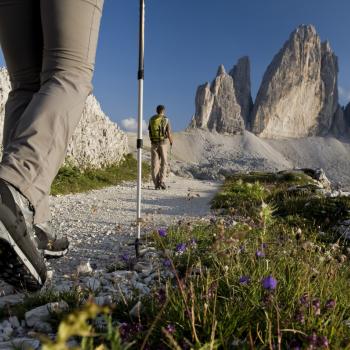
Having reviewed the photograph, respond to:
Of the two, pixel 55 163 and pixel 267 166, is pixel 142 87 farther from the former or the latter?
pixel 267 166

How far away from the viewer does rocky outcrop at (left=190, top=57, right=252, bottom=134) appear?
17050 centimetres

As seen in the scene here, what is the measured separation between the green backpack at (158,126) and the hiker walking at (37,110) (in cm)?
1266

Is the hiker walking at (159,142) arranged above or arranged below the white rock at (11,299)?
above

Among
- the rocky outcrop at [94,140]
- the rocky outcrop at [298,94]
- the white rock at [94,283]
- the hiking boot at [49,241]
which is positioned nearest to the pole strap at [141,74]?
the hiking boot at [49,241]

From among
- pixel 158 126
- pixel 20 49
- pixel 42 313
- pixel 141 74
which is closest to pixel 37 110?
pixel 20 49

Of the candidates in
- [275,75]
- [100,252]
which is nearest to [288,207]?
[100,252]

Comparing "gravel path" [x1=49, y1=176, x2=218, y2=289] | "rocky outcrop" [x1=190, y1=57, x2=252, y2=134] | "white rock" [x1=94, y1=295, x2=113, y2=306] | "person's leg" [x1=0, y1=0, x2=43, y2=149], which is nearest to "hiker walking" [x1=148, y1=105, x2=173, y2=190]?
"gravel path" [x1=49, y1=176, x2=218, y2=289]

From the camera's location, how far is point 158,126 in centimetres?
1532

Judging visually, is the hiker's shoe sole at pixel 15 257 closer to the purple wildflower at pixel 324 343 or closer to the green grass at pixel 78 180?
the purple wildflower at pixel 324 343

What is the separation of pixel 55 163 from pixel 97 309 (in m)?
1.75

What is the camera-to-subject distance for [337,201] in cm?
726

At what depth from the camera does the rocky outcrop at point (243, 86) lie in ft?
608

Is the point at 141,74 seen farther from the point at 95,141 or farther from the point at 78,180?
the point at 95,141

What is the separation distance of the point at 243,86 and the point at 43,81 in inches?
7627
